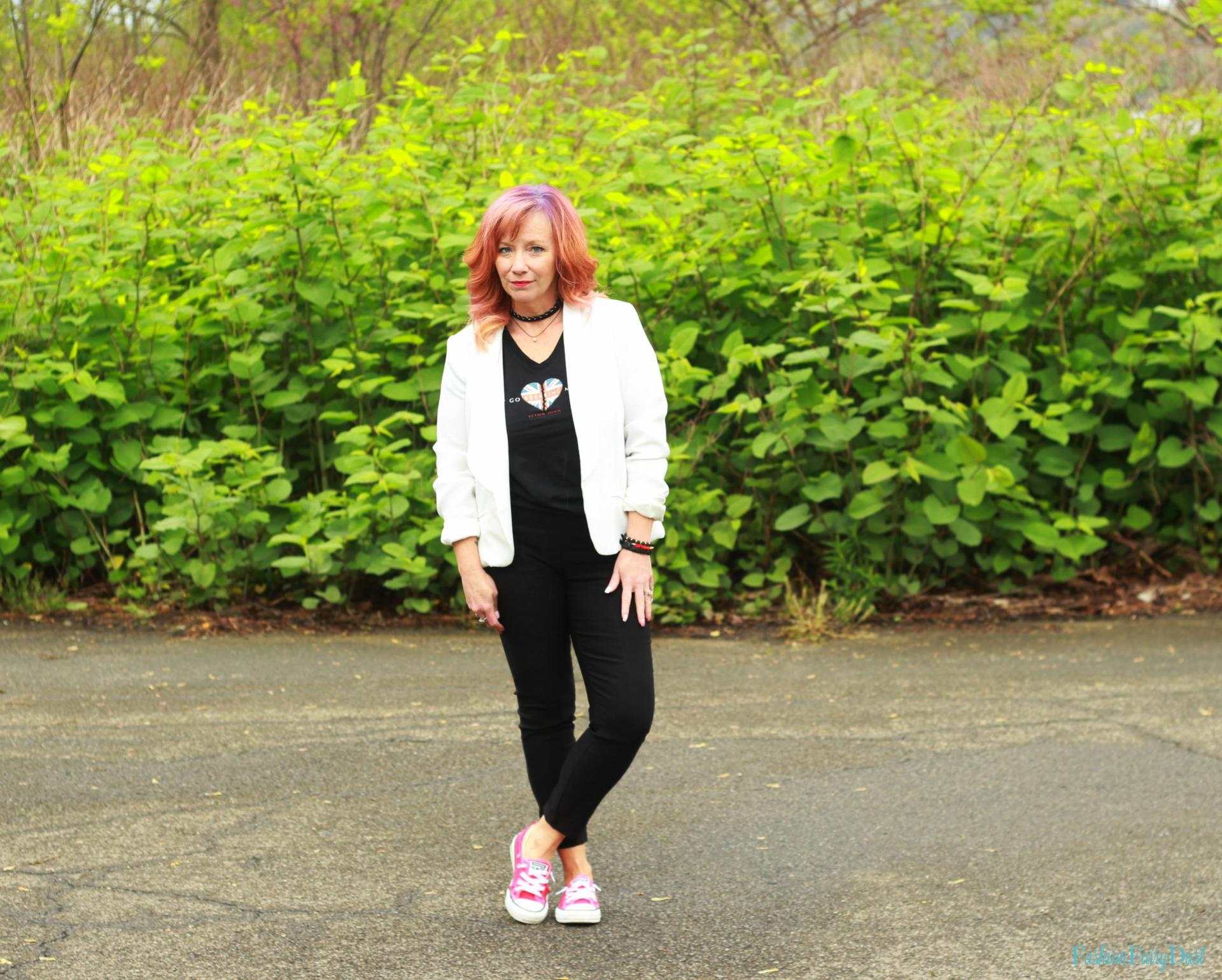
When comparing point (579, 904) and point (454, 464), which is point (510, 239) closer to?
point (454, 464)

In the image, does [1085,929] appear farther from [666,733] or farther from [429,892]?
[666,733]

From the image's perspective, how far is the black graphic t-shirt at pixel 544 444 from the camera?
3.62 m

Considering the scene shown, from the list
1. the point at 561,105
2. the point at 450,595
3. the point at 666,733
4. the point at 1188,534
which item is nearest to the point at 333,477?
the point at 450,595

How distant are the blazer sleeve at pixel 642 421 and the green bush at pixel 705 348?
3407 millimetres

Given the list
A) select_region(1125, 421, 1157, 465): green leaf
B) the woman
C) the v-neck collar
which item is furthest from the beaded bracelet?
select_region(1125, 421, 1157, 465): green leaf

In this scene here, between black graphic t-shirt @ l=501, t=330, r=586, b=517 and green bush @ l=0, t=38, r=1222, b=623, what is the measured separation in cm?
341

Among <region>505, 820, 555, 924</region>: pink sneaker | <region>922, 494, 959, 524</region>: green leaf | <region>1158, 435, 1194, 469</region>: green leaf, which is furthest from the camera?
<region>1158, 435, 1194, 469</region>: green leaf

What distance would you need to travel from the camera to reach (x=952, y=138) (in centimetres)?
820

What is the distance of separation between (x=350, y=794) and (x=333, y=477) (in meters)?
3.19

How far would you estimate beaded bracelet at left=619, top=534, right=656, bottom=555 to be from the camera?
3.59 metres

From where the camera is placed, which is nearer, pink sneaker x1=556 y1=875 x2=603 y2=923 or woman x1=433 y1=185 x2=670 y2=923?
woman x1=433 y1=185 x2=670 y2=923

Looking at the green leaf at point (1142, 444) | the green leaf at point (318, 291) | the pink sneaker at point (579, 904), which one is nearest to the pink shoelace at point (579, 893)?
the pink sneaker at point (579, 904)

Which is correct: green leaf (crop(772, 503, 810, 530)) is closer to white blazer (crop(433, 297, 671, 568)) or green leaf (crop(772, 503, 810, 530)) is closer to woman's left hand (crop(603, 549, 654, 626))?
white blazer (crop(433, 297, 671, 568))

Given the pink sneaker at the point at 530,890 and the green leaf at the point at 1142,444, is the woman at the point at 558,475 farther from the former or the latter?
the green leaf at the point at 1142,444
